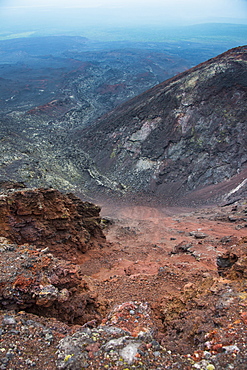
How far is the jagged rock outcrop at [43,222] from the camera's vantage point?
10211 millimetres

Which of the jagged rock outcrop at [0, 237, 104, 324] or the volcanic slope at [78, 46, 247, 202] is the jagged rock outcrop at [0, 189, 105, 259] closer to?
the jagged rock outcrop at [0, 237, 104, 324]

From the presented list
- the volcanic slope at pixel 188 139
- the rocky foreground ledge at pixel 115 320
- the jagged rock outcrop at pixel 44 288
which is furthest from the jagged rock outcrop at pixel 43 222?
the volcanic slope at pixel 188 139

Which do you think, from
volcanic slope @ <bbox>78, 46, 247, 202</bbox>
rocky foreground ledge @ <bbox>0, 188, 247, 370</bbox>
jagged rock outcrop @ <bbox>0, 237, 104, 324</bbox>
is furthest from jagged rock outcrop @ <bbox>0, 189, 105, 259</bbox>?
volcanic slope @ <bbox>78, 46, 247, 202</bbox>

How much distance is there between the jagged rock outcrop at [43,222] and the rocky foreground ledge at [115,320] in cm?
72

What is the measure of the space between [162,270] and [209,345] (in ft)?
16.0

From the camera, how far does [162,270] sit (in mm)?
9070

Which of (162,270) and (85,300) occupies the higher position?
(85,300)

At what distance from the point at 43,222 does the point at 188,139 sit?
19020 millimetres

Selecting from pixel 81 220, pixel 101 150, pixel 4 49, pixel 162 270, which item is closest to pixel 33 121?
pixel 101 150

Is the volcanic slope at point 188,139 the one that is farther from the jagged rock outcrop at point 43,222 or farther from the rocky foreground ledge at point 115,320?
the rocky foreground ledge at point 115,320

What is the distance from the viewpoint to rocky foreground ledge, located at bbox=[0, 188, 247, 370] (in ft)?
13.3

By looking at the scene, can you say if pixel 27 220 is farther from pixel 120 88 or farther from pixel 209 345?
pixel 120 88

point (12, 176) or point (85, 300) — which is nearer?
point (85, 300)

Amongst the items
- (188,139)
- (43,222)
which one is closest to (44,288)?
(43,222)
